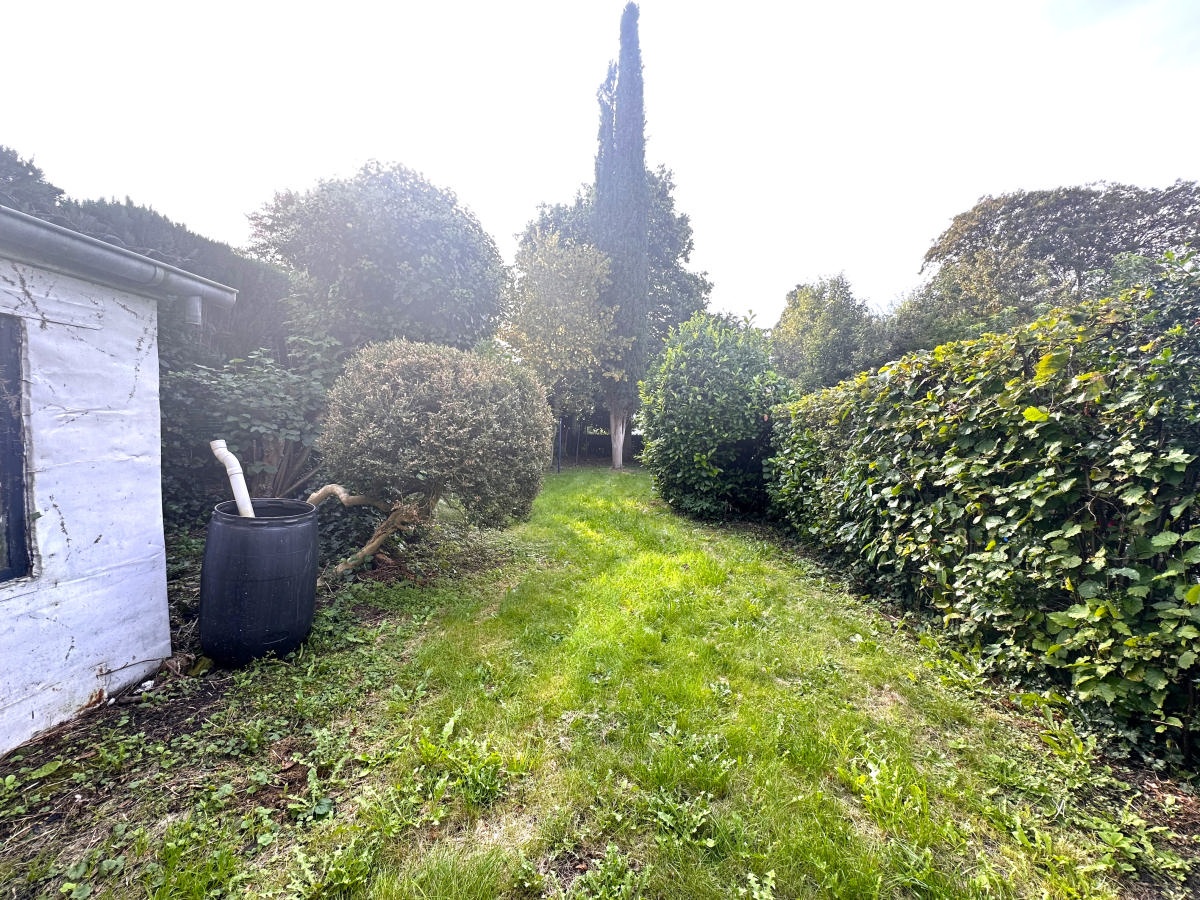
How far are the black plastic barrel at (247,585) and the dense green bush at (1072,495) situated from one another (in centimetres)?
377

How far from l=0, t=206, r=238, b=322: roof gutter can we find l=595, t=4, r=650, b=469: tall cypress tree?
959 centimetres

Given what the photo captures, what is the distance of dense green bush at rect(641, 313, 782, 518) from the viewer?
604 cm

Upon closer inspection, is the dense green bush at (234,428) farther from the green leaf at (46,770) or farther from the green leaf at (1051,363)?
the green leaf at (1051,363)

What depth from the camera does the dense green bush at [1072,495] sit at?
170 centimetres

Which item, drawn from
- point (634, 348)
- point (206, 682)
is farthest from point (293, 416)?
point (634, 348)

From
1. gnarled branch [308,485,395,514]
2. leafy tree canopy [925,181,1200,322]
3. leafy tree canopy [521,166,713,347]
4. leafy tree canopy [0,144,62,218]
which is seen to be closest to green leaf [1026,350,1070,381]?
gnarled branch [308,485,395,514]

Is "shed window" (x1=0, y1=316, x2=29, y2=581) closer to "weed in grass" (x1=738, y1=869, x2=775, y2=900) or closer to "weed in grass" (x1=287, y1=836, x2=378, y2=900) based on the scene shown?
"weed in grass" (x1=287, y1=836, x2=378, y2=900)

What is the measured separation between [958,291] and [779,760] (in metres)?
16.3

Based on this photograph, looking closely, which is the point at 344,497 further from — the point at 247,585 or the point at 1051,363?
the point at 1051,363

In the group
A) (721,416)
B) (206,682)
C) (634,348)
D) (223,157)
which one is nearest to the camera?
(206,682)

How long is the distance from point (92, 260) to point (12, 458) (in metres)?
0.87

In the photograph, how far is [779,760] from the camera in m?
1.78

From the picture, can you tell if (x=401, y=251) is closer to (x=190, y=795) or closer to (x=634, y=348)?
(x=190, y=795)

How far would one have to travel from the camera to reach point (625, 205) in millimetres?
11289
